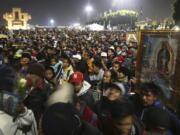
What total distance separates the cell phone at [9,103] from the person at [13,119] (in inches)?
0.5

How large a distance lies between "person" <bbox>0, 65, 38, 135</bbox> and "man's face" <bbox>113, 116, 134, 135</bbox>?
91cm

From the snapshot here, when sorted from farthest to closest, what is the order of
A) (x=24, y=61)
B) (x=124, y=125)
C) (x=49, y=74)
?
(x=24, y=61), (x=49, y=74), (x=124, y=125)

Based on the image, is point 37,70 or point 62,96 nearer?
point 62,96

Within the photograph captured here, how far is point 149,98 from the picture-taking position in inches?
228

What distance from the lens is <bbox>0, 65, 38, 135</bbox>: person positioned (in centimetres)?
340

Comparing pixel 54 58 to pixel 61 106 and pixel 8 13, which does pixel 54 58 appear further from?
pixel 8 13

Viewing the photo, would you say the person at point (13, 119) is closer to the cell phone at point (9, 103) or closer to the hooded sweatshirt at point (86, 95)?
the cell phone at point (9, 103)

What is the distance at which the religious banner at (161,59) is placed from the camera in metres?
6.15

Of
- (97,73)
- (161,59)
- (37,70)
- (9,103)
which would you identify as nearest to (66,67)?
(97,73)

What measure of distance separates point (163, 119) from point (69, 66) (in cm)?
599

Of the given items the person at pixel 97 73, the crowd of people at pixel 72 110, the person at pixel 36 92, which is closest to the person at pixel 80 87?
the crowd of people at pixel 72 110

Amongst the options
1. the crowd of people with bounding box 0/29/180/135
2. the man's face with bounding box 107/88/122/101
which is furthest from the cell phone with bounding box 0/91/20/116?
the man's face with bounding box 107/88/122/101

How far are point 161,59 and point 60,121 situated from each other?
4424mm

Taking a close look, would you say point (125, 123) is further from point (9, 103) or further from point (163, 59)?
point (163, 59)
